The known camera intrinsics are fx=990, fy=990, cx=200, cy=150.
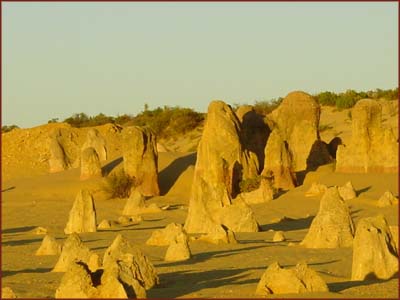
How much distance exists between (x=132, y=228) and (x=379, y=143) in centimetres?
1023

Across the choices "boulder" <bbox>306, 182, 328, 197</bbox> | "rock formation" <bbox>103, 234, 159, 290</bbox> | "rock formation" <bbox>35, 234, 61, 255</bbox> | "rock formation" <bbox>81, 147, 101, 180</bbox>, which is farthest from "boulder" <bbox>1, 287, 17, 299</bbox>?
"rock formation" <bbox>81, 147, 101, 180</bbox>

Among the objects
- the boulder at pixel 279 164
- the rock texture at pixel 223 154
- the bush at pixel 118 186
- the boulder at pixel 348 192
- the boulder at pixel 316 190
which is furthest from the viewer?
the bush at pixel 118 186

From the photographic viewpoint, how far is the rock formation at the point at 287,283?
9.84m

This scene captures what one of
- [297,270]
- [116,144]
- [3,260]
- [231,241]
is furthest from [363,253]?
[116,144]

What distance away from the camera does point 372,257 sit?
11445 mm

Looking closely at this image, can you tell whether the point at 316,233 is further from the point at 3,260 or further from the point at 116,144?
the point at 116,144

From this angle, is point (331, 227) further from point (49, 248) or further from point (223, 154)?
point (223, 154)

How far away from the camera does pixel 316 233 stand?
15602 mm

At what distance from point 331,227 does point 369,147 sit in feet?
45.0

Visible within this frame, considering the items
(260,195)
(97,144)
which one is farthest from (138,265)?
(97,144)

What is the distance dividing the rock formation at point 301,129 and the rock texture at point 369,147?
1983 millimetres

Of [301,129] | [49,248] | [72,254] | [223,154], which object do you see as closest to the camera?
[72,254]

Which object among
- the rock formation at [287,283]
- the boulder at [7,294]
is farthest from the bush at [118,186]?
the rock formation at [287,283]

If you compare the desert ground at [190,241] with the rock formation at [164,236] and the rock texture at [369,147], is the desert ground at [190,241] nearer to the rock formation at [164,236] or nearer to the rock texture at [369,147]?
the rock formation at [164,236]
